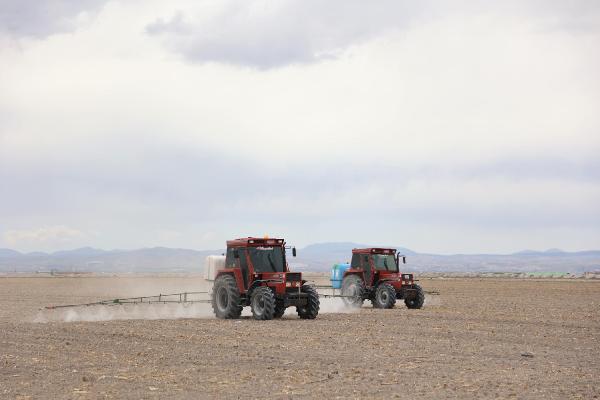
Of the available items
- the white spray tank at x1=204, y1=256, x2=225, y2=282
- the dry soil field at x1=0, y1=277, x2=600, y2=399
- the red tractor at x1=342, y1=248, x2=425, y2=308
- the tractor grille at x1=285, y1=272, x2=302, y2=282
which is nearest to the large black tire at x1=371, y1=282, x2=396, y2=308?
the red tractor at x1=342, y1=248, x2=425, y2=308

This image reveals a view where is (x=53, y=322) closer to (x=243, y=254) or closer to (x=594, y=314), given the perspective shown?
(x=243, y=254)

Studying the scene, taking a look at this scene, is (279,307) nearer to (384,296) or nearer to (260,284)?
(260,284)

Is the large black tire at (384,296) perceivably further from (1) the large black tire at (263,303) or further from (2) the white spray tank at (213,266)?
(1) the large black tire at (263,303)

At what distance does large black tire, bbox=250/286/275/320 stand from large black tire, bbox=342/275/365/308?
25.2 feet

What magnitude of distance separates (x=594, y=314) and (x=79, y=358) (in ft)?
66.1

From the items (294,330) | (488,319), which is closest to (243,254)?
(294,330)

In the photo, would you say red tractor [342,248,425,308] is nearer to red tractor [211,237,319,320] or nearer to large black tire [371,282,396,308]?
large black tire [371,282,396,308]

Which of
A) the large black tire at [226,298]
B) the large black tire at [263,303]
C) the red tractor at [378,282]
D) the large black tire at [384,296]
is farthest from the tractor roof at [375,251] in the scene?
the large black tire at [263,303]

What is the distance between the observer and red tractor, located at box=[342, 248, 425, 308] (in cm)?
3278

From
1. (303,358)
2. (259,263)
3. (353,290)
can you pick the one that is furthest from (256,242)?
(303,358)

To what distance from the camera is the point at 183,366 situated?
15547mm

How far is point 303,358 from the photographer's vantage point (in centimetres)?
1652

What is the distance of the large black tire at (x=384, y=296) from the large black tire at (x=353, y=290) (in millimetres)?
566

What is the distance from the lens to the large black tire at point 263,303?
82.6 feet
